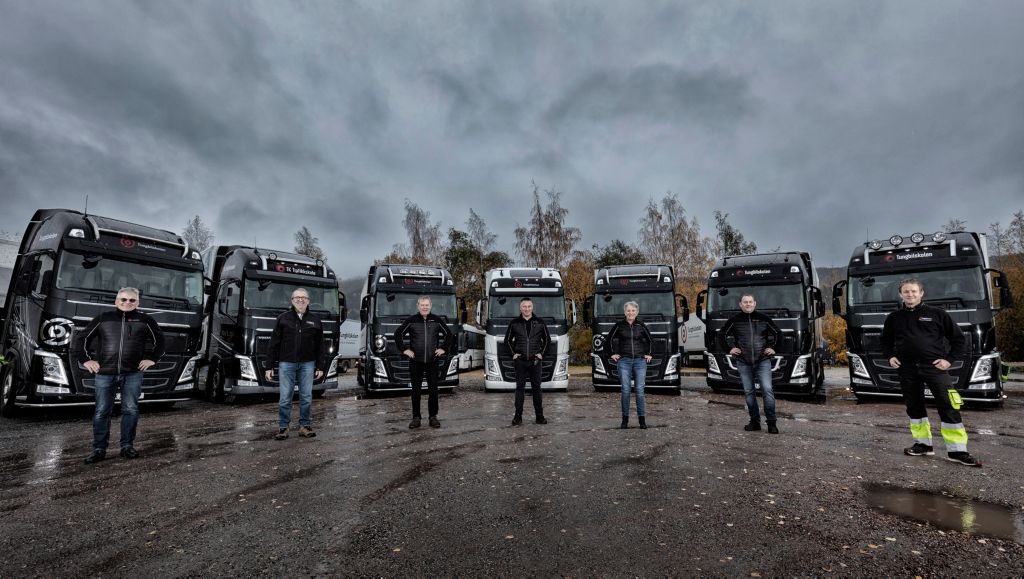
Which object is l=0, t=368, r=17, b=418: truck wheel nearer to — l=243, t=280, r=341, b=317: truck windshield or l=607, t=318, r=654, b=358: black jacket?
l=243, t=280, r=341, b=317: truck windshield

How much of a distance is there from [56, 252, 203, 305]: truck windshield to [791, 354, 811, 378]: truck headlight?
510 inches

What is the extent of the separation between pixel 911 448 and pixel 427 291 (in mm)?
10277

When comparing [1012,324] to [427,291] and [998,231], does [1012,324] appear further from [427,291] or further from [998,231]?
[427,291]

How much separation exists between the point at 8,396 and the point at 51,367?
5.09ft

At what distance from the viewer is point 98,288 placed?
28.7ft

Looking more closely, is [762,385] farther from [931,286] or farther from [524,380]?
[931,286]

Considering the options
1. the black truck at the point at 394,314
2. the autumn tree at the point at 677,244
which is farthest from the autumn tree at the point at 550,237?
the black truck at the point at 394,314

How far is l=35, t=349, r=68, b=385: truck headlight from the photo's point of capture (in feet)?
26.5

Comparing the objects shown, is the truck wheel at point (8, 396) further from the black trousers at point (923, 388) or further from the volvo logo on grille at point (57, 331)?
the black trousers at point (923, 388)

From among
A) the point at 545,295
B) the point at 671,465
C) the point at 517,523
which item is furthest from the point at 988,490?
the point at 545,295

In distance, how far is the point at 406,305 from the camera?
1286cm

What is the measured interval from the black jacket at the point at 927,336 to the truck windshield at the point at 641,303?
7332 millimetres

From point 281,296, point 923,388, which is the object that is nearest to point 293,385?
point 281,296

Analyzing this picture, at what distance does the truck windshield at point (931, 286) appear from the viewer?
31.7 feet
